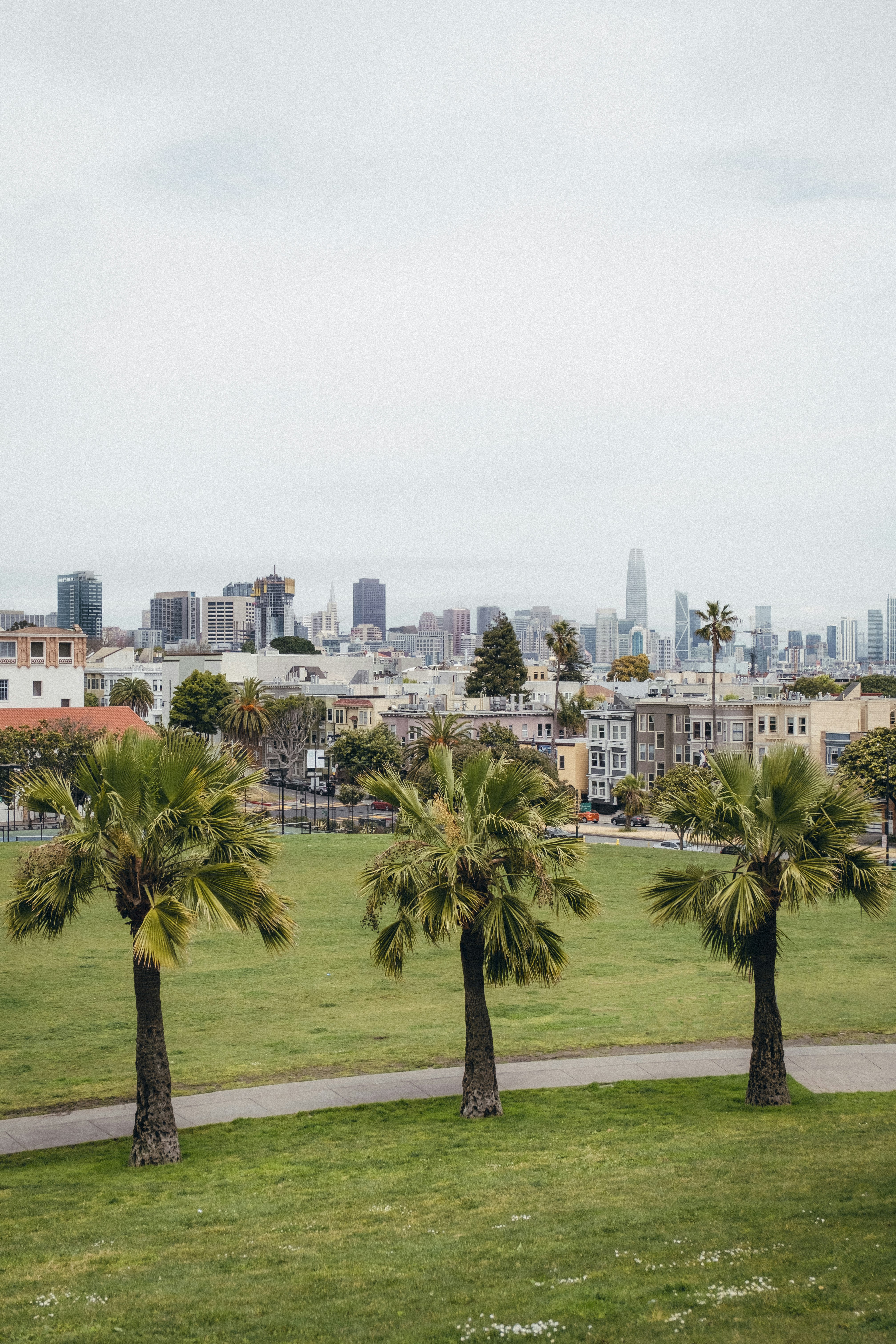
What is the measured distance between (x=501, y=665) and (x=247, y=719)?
142ft

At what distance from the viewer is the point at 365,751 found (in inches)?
4178

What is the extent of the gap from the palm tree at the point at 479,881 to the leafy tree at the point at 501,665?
115 m

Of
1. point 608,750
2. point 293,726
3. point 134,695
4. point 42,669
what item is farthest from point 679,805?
point 134,695

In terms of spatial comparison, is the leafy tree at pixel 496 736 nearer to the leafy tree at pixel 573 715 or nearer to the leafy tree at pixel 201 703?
the leafy tree at pixel 573 715

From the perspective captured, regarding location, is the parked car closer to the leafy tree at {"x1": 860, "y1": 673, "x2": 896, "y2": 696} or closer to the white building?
the white building

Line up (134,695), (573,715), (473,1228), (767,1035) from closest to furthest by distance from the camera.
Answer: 1. (473,1228)
2. (767,1035)
3. (573,715)
4. (134,695)

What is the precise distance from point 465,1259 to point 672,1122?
25.8 feet

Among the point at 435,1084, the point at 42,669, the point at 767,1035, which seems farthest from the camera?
the point at 42,669

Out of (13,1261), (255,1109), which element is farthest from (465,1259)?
(255,1109)

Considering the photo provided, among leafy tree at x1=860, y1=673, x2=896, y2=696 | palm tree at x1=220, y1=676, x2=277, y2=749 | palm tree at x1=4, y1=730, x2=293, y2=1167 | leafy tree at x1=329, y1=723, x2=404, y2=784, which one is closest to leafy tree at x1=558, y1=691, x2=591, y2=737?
leafy tree at x1=329, y1=723, x2=404, y2=784

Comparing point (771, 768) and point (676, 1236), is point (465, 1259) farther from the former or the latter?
point (771, 768)

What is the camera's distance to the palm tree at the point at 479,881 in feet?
62.8

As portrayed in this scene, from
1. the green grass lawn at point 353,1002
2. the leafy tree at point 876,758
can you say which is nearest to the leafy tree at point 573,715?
the leafy tree at point 876,758

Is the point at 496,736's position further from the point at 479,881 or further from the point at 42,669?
the point at 479,881
